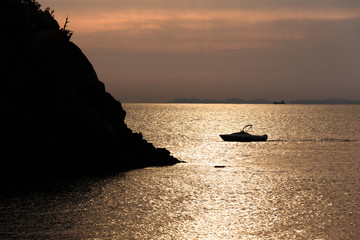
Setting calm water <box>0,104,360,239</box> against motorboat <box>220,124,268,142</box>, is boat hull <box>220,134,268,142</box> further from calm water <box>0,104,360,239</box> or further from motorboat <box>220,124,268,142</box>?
calm water <box>0,104,360,239</box>

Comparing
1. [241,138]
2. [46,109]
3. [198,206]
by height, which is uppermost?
[46,109]

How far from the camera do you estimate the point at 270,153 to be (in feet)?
278

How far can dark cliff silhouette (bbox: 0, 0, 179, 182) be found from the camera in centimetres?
4747

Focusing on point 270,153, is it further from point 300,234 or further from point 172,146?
point 300,234

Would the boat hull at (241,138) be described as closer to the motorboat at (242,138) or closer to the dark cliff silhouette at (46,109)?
the motorboat at (242,138)

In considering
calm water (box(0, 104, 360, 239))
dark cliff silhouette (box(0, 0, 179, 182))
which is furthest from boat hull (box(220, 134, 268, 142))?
dark cliff silhouette (box(0, 0, 179, 182))

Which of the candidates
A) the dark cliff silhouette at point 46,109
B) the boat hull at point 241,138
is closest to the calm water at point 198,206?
the dark cliff silhouette at point 46,109

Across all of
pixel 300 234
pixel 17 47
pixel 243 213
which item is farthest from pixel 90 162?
pixel 300 234

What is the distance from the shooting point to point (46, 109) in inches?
1932

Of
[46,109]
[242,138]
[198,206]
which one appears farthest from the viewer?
[242,138]

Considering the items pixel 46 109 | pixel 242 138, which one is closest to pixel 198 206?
pixel 46 109

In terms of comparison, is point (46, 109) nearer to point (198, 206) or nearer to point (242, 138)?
point (198, 206)

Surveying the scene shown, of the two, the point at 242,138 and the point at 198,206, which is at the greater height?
the point at 242,138

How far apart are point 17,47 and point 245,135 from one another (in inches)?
2554
